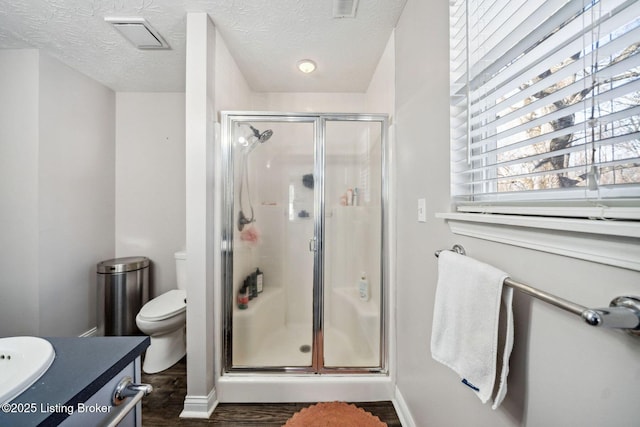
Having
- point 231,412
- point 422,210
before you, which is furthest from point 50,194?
point 422,210

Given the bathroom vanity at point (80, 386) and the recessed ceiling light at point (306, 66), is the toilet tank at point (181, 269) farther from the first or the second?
the recessed ceiling light at point (306, 66)

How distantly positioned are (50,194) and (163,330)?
1.40 metres

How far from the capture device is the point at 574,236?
50cm

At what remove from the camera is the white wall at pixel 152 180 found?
2488 millimetres

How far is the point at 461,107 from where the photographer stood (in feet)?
3.12

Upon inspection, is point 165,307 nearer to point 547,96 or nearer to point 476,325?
point 476,325

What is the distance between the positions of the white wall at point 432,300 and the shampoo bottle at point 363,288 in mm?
330

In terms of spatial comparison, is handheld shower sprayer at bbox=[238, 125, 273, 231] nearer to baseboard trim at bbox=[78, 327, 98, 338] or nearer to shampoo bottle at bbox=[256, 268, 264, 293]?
shampoo bottle at bbox=[256, 268, 264, 293]

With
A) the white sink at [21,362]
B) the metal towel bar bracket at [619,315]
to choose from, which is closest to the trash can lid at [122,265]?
the white sink at [21,362]

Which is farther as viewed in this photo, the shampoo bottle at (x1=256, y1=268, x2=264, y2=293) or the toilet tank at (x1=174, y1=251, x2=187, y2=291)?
the toilet tank at (x1=174, y1=251, x2=187, y2=291)

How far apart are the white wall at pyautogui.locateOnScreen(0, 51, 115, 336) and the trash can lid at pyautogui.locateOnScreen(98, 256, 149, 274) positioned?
193 mm

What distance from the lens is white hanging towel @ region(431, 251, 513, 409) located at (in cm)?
62

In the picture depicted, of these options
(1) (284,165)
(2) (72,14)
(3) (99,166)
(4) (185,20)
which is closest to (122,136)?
(3) (99,166)

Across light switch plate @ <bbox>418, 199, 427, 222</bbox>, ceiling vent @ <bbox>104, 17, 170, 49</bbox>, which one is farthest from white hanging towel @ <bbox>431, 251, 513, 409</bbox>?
ceiling vent @ <bbox>104, 17, 170, 49</bbox>
